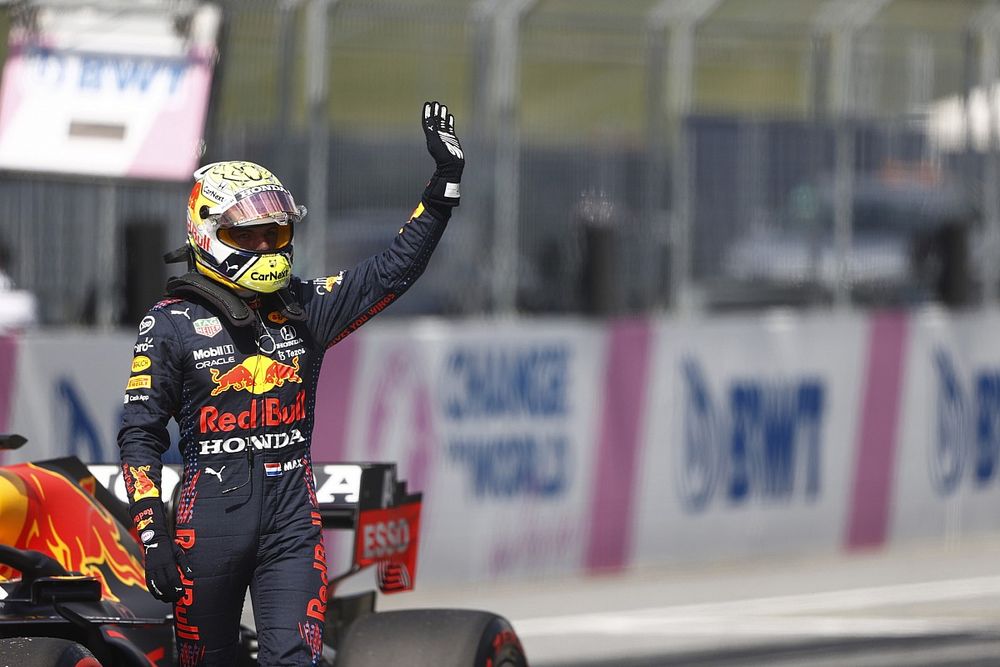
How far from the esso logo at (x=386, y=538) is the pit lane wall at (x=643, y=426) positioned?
3.65m

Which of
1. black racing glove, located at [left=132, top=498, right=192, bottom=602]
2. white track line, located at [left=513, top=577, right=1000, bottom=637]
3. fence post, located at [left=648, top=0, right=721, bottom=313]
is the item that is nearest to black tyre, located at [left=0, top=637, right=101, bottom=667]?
black racing glove, located at [left=132, top=498, right=192, bottom=602]

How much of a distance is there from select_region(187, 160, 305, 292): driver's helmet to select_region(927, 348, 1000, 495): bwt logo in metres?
8.42

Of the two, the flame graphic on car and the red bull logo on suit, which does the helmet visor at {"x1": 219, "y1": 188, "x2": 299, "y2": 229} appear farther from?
the flame graphic on car

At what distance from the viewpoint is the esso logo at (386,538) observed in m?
6.05

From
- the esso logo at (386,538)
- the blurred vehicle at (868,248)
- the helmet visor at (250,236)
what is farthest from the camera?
the blurred vehicle at (868,248)

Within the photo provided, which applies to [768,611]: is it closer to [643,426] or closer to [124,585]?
[643,426]

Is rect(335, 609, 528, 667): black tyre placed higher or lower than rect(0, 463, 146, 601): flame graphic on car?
lower

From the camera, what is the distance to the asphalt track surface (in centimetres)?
914

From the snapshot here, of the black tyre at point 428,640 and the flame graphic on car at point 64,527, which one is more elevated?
the flame graphic on car at point 64,527

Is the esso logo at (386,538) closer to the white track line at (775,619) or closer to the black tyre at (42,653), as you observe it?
the black tyre at (42,653)

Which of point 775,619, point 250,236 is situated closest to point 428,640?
point 250,236

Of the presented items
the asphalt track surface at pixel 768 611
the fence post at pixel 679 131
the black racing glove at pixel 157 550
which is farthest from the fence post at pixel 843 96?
the black racing glove at pixel 157 550

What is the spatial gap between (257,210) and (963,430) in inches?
343

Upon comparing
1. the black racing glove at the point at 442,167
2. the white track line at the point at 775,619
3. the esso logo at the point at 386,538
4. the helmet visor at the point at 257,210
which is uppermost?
the black racing glove at the point at 442,167
